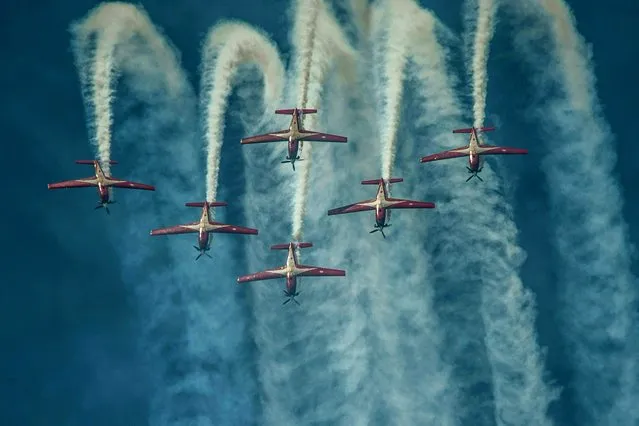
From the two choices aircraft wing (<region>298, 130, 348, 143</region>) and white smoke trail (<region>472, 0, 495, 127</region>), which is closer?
white smoke trail (<region>472, 0, 495, 127</region>)

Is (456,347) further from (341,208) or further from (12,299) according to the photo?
(12,299)

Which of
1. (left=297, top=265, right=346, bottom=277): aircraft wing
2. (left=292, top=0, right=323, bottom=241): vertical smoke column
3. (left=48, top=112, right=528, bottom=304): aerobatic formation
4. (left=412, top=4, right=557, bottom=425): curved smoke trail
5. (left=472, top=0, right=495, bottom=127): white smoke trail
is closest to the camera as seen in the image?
(left=472, top=0, right=495, bottom=127): white smoke trail

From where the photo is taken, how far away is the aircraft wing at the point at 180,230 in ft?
284

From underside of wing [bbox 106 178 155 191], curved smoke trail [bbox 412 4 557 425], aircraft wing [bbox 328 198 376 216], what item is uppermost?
underside of wing [bbox 106 178 155 191]

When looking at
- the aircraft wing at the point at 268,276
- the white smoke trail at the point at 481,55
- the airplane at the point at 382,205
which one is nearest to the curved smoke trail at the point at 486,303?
the white smoke trail at the point at 481,55

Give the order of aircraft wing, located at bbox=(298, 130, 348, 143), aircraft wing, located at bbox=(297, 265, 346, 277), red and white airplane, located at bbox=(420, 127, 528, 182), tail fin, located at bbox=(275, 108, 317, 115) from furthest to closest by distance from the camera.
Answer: aircraft wing, located at bbox=(297, 265, 346, 277) < aircraft wing, located at bbox=(298, 130, 348, 143) < red and white airplane, located at bbox=(420, 127, 528, 182) < tail fin, located at bbox=(275, 108, 317, 115)

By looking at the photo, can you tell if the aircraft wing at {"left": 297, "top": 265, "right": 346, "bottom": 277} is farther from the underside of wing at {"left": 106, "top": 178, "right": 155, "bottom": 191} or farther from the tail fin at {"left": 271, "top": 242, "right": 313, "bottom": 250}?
the underside of wing at {"left": 106, "top": 178, "right": 155, "bottom": 191}

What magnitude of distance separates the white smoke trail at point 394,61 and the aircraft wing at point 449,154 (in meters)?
3.48

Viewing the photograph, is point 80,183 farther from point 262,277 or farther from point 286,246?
point 286,246

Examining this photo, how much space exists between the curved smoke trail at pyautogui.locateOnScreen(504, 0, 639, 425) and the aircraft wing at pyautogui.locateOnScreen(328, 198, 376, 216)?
53.8 feet

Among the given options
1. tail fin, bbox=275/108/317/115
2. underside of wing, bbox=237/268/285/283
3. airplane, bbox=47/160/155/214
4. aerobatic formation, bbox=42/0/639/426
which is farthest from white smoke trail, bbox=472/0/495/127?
airplane, bbox=47/160/155/214

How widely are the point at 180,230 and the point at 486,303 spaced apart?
26.8m

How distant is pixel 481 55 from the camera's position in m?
83.1

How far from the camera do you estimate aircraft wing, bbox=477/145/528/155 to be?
83.9 meters
